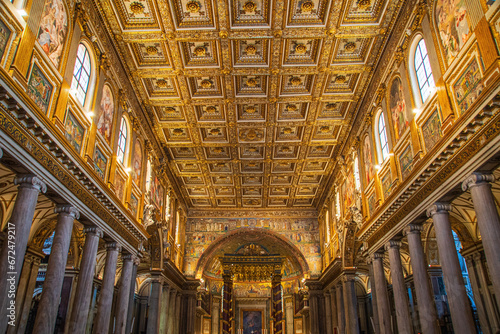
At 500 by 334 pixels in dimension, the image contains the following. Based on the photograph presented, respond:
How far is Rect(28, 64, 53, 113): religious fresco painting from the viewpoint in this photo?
10281 millimetres

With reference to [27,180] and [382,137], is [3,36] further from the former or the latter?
[382,137]

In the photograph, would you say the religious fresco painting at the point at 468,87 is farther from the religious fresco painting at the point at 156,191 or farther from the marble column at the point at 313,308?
the marble column at the point at 313,308

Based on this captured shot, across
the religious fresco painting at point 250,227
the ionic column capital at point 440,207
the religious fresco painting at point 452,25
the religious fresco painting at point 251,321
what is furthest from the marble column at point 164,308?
the religious fresco painting at point 452,25

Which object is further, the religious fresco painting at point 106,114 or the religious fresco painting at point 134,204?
the religious fresco painting at point 134,204

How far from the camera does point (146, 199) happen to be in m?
20.6

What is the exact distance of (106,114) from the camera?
1581 cm

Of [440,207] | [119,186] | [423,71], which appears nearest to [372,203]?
[440,207]

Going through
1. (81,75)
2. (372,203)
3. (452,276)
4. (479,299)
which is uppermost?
(81,75)

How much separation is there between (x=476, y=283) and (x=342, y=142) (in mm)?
9570

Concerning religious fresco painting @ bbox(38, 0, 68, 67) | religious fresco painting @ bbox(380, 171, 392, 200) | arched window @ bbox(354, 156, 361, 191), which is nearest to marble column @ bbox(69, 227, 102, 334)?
religious fresco painting @ bbox(38, 0, 68, 67)

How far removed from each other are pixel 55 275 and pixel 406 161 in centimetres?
1193

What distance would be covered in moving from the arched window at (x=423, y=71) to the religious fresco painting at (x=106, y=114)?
11340 mm

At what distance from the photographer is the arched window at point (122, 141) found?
57.1 feet

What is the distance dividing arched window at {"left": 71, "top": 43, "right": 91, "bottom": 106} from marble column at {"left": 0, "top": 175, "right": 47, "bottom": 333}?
385 centimetres
